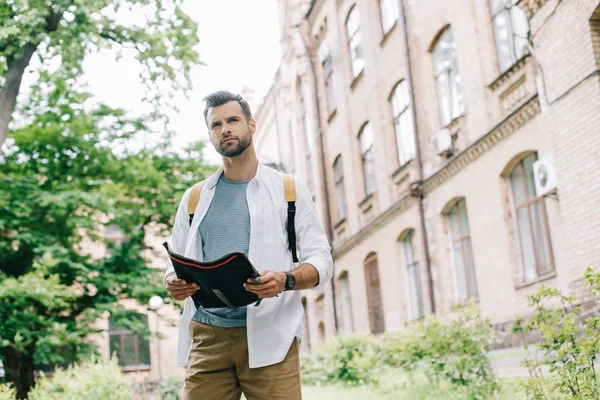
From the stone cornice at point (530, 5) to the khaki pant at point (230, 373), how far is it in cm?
881

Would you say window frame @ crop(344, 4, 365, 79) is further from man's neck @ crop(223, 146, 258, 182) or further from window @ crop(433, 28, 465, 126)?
man's neck @ crop(223, 146, 258, 182)

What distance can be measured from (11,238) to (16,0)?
940cm

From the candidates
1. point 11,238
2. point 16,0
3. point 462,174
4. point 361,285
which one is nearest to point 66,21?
point 16,0

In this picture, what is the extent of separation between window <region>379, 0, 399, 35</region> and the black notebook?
50.7ft

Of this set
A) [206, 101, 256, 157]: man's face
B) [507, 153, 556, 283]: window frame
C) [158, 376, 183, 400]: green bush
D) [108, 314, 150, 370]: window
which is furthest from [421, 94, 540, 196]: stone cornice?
[108, 314, 150, 370]: window

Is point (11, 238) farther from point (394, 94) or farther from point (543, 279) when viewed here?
point (543, 279)

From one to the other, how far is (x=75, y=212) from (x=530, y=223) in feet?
38.0

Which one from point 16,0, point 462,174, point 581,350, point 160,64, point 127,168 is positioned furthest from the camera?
point 127,168

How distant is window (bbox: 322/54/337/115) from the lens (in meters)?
24.0

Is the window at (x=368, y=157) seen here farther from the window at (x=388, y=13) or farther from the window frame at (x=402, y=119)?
the window at (x=388, y=13)

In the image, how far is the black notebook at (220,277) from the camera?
8.86ft

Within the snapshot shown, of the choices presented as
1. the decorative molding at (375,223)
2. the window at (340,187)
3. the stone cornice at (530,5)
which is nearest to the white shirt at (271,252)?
the stone cornice at (530,5)

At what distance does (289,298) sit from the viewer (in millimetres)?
3041

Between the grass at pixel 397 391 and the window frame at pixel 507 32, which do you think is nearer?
the grass at pixel 397 391
